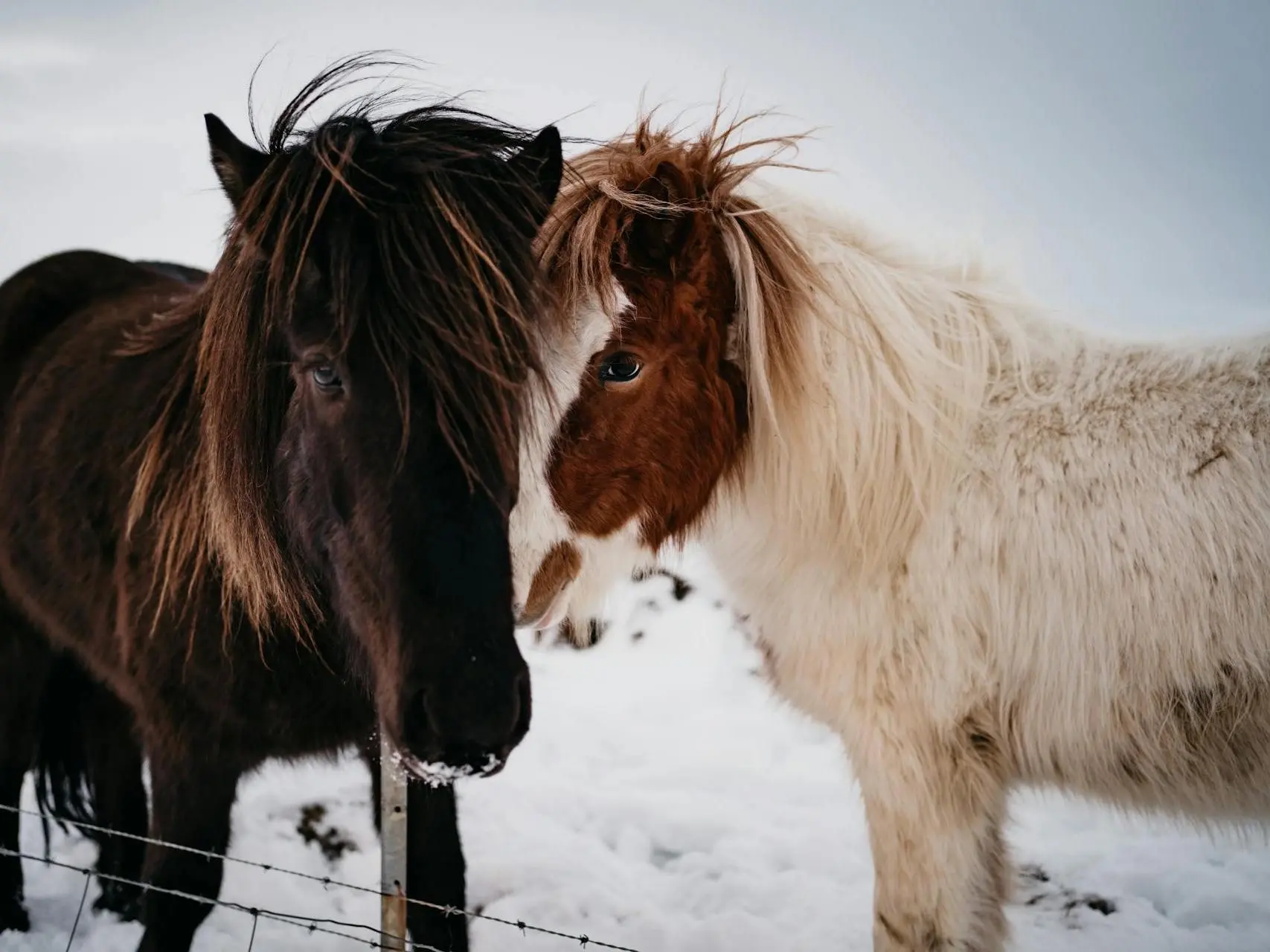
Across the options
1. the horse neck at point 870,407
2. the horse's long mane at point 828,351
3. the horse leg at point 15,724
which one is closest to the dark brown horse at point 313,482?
the horse's long mane at point 828,351

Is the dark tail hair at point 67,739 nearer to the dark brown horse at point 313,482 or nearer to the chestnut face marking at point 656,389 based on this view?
the dark brown horse at point 313,482

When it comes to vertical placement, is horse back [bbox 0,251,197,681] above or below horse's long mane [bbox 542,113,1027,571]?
below

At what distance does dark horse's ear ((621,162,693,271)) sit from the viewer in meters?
1.99

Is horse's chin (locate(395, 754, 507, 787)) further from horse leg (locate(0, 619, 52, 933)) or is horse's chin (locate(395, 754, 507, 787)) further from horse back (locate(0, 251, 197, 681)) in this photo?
horse leg (locate(0, 619, 52, 933))

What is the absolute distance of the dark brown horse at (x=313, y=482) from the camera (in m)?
1.31

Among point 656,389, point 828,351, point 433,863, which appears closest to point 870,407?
point 828,351

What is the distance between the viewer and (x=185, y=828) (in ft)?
6.49

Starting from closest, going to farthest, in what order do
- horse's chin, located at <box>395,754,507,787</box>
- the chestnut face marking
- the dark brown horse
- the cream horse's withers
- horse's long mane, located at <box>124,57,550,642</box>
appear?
horse's chin, located at <box>395,754,507,787</box>
the dark brown horse
horse's long mane, located at <box>124,57,550,642</box>
the cream horse's withers
the chestnut face marking

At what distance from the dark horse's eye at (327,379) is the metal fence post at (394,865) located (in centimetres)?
79

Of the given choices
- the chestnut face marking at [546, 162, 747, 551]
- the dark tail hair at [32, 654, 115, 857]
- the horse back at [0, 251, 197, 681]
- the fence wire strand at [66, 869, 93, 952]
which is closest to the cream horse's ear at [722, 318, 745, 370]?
the chestnut face marking at [546, 162, 747, 551]

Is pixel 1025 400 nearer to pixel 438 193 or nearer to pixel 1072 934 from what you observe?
pixel 438 193

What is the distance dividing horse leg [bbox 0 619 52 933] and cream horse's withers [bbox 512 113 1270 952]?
227 centimetres

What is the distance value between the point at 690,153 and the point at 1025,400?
44.8 inches

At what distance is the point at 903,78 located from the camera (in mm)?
50812
